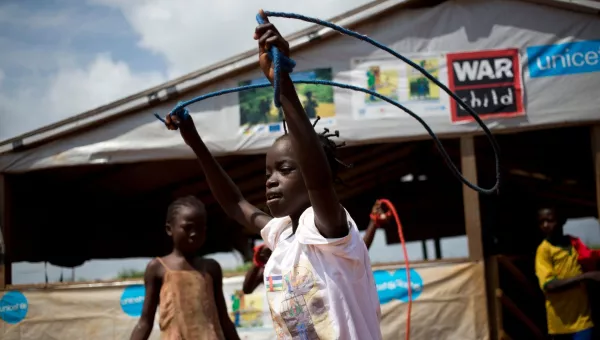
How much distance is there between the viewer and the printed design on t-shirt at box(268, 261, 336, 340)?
263 cm

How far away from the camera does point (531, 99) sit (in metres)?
8.11

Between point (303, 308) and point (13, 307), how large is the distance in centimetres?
663

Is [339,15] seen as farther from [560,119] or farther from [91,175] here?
[91,175]

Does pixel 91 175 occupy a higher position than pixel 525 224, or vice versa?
pixel 91 175

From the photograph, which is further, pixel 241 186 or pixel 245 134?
pixel 241 186

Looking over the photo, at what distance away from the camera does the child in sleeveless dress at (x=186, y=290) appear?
16.6 ft

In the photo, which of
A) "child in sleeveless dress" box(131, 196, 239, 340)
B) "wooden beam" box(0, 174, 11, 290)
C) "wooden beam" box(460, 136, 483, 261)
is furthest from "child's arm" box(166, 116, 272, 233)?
"wooden beam" box(0, 174, 11, 290)

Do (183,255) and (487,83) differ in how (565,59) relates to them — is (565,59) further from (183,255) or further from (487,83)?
(183,255)

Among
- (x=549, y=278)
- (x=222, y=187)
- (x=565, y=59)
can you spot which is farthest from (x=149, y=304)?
(x=565, y=59)

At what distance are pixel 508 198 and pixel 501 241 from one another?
1.44 meters

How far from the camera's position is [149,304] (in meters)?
5.20

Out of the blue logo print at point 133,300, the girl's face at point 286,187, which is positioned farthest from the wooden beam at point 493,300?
the girl's face at point 286,187

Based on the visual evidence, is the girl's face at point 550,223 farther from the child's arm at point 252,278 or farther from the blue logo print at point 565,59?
the child's arm at point 252,278

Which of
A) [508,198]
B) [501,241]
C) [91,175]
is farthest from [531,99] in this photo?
[91,175]
